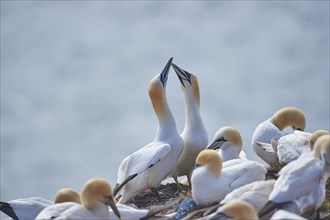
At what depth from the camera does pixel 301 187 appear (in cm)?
1041

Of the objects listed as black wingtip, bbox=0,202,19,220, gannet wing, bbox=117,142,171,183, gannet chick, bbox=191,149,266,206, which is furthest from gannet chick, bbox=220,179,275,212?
gannet wing, bbox=117,142,171,183

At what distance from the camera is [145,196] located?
46.4ft

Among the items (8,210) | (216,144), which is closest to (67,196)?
(8,210)

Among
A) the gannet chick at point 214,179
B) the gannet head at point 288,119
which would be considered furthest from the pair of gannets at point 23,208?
the gannet head at point 288,119

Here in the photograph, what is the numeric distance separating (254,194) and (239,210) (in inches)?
43.9

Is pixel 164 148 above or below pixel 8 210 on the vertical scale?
above

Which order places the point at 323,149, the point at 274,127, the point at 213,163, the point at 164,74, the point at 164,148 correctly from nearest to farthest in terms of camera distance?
the point at 323,149 → the point at 213,163 → the point at 164,148 → the point at 274,127 → the point at 164,74

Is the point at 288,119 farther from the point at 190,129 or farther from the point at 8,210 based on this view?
the point at 8,210

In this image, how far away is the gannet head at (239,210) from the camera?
31.1 ft

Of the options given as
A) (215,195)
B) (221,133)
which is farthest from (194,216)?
(221,133)

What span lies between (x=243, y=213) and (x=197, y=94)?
563 cm

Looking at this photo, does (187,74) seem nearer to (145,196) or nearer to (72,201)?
(145,196)

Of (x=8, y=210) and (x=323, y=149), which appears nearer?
(x=323, y=149)

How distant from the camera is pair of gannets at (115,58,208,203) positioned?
539 inches
